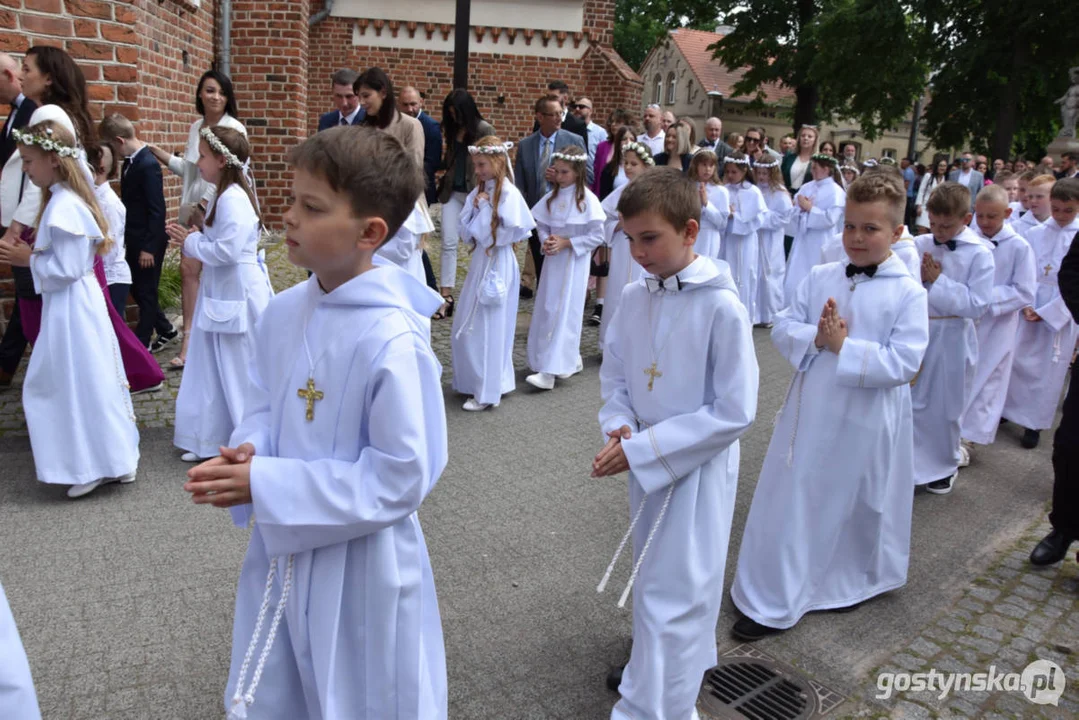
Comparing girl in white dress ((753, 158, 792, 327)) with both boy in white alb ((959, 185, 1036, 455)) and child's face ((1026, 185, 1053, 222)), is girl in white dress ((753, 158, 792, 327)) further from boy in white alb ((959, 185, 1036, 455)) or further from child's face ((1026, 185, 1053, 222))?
boy in white alb ((959, 185, 1036, 455))

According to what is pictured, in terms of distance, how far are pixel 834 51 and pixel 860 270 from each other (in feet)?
90.6

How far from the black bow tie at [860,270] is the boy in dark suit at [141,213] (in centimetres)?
567

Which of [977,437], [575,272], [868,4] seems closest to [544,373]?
[575,272]

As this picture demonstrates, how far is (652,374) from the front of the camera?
9.99 feet

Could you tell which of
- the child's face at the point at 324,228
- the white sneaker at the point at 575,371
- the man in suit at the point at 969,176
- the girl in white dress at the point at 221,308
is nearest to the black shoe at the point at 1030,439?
the white sneaker at the point at 575,371

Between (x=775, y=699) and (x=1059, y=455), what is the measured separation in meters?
2.26

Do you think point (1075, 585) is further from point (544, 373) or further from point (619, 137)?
point (619, 137)

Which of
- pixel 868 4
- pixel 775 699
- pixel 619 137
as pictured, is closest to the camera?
pixel 775 699

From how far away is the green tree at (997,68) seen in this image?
83.8 ft

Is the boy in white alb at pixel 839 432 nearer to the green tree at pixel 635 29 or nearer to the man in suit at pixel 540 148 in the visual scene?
the man in suit at pixel 540 148

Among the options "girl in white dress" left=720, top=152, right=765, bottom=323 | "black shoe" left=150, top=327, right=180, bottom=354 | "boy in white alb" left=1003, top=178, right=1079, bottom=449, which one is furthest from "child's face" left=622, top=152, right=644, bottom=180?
"black shoe" left=150, top=327, right=180, bottom=354

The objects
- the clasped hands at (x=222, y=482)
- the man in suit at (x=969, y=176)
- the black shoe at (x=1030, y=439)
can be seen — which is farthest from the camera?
the man in suit at (x=969, y=176)

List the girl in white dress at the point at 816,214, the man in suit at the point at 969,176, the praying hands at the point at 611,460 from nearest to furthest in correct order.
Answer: the praying hands at the point at 611,460 < the girl in white dress at the point at 816,214 < the man in suit at the point at 969,176

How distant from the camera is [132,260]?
Answer: 738 centimetres
